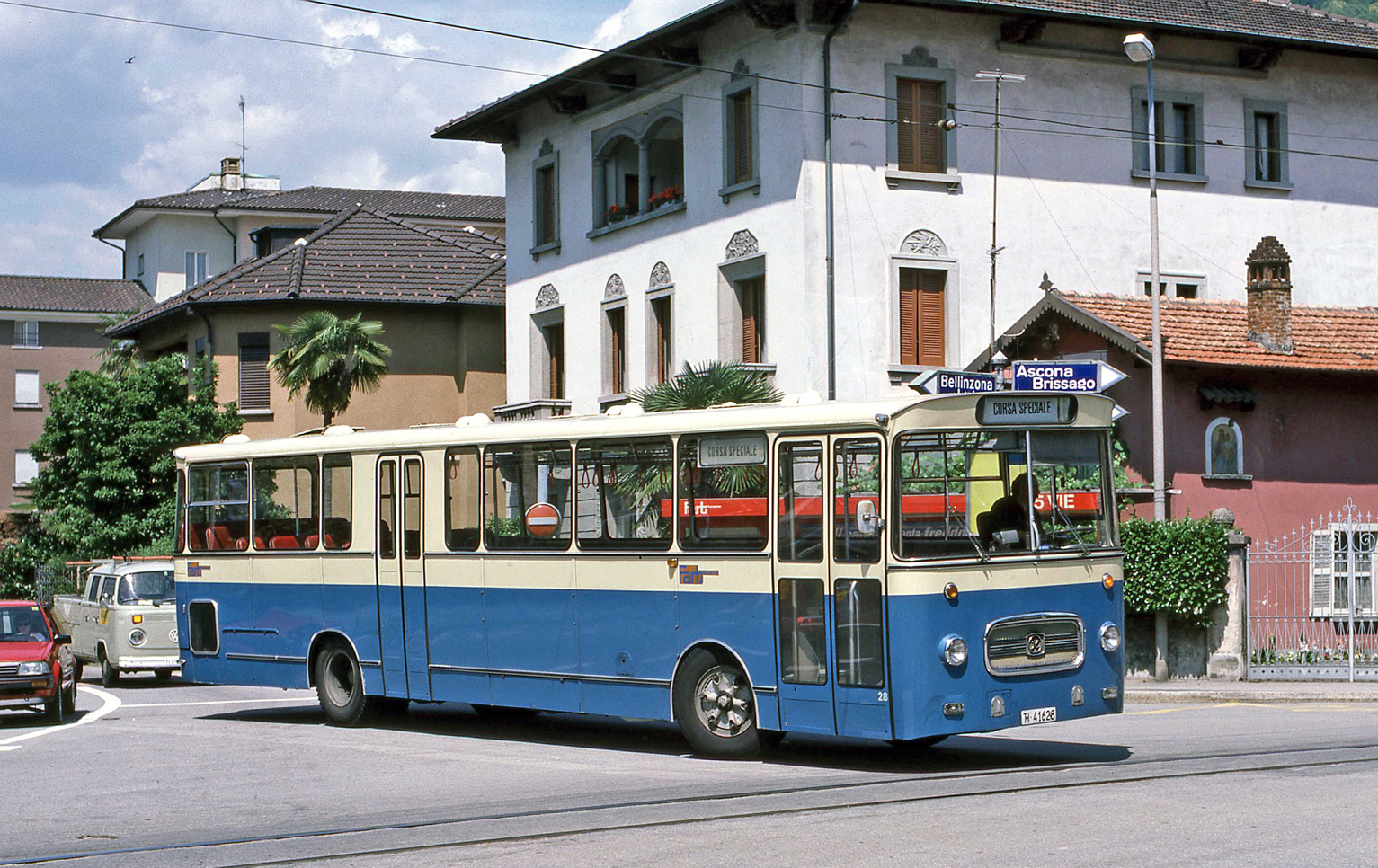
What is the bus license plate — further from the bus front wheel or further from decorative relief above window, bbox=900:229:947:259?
decorative relief above window, bbox=900:229:947:259

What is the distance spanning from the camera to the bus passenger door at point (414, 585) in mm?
17172

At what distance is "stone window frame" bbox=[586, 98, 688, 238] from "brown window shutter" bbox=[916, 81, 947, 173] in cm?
463

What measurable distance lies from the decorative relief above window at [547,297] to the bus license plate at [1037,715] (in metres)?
25.4

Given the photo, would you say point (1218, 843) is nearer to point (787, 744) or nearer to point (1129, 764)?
point (1129, 764)

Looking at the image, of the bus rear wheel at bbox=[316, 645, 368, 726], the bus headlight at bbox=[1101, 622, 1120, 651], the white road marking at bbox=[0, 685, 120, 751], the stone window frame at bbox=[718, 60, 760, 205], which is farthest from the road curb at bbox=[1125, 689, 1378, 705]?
the stone window frame at bbox=[718, 60, 760, 205]

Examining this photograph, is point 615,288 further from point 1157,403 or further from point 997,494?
point 997,494

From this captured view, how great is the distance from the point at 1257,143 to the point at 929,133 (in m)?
7.34

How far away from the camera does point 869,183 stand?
2988 centimetres

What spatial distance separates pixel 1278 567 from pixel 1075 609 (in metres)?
10.7

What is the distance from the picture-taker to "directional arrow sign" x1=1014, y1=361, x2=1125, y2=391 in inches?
825

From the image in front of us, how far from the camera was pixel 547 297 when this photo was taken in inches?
1501

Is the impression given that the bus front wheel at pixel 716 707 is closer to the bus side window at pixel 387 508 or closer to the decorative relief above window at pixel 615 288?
the bus side window at pixel 387 508

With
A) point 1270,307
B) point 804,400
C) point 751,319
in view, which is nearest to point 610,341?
point 751,319

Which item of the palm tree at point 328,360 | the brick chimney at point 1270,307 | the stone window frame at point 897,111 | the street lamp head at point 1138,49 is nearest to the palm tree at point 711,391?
the stone window frame at point 897,111
